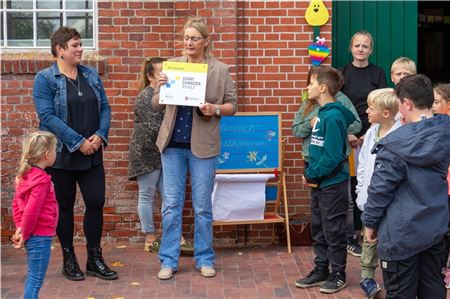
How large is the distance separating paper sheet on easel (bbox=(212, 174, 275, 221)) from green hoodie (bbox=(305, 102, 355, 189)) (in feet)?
4.18

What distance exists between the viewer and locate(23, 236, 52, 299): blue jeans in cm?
546

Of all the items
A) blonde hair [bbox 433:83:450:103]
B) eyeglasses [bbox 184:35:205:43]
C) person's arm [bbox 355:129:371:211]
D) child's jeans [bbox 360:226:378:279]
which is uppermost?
eyeglasses [bbox 184:35:205:43]

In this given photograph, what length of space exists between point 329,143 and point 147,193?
2.18 meters

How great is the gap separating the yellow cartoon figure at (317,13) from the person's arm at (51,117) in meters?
2.54

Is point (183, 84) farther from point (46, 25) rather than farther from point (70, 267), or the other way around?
point (46, 25)

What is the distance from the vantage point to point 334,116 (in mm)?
6133

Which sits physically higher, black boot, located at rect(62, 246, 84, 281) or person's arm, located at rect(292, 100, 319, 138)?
person's arm, located at rect(292, 100, 319, 138)

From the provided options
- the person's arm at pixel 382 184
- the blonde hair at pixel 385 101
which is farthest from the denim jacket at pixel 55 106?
the person's arm at pixel 382 184

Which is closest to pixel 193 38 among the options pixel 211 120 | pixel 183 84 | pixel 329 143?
pixel 183 84

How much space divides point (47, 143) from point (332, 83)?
2.27 meters

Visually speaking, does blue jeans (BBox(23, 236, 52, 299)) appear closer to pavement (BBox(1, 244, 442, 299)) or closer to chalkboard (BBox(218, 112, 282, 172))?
pavement (BBox(1, 244, 442, 299))

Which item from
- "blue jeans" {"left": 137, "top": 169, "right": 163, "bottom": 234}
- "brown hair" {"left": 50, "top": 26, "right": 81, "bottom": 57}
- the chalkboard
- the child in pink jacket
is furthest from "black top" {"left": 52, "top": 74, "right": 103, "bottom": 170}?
the chalkboard

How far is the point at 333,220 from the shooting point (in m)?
6.27

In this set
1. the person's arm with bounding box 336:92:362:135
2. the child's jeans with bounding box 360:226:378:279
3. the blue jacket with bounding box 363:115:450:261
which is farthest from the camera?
the person's arm with bounding box 336:92:362:135
